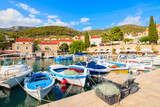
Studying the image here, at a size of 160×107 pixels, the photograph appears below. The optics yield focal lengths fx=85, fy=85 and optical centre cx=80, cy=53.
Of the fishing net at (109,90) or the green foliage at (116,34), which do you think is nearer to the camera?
the fishing net at (109,90)

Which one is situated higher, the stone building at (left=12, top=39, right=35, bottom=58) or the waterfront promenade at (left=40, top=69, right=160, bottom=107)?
the stone building at (left=12, top=39, right=35, bottom=58)

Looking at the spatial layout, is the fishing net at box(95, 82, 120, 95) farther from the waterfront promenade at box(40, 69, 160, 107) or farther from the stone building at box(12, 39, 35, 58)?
the stone building at box(12, 39, 35, 58)

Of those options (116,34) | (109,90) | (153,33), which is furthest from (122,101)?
(116,34)

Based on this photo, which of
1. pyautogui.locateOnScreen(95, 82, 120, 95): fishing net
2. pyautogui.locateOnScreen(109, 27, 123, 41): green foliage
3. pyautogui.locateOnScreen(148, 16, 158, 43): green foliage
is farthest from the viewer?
pyautogui.locateOnScreen(109, 27, 123, 41): green foliage

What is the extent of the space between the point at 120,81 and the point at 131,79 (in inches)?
28.1

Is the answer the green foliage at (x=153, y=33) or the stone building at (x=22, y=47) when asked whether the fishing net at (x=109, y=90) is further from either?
the stone building at (x=22, y=47)

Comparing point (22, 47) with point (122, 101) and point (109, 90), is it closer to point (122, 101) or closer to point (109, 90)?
point (109, 90)

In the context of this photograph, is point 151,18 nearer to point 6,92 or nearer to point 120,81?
point 120,81

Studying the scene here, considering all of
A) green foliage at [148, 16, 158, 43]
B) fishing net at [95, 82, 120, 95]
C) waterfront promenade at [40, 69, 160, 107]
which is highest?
green foliage at [148, 16, 158, 43]

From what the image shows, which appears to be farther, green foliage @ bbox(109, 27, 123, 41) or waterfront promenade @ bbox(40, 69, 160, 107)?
green foliage @ bbox(109, 27, 123, 41)

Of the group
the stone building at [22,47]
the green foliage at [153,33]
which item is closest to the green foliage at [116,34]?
the green foliage at [153,33]

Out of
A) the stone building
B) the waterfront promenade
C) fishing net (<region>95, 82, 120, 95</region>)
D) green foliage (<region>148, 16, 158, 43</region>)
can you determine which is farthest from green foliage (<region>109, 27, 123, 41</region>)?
fishing net (<region>95, 82, 120, 95</region>)

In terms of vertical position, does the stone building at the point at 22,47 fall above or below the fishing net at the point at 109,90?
above

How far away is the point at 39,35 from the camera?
124m
